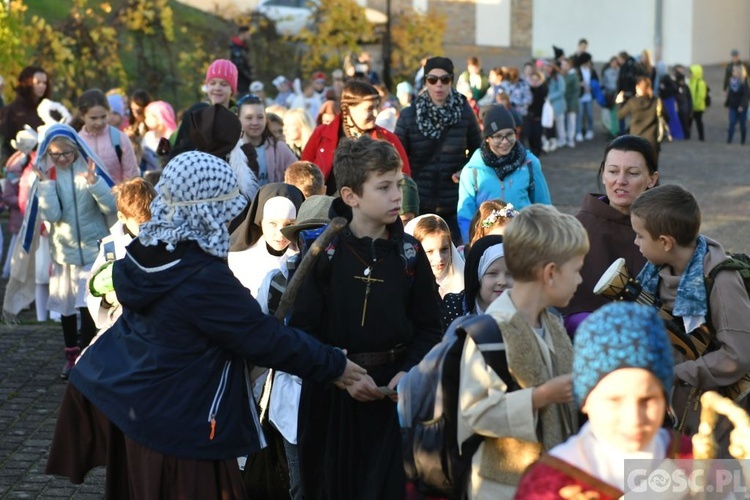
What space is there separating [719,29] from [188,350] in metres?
41.0

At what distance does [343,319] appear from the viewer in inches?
211

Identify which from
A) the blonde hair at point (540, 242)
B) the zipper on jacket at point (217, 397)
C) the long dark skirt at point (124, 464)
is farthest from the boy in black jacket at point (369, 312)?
the blonde hair at point (540, 242)

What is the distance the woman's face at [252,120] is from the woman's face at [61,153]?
4.27 ft

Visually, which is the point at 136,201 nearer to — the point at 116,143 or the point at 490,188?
the point at 490,188

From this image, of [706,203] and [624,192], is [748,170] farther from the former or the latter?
[624,192]

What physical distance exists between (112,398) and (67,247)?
5025 millimetres

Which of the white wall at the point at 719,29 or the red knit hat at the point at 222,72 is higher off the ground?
the white wall at the point at 719,29

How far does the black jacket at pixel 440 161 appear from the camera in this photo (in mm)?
10359

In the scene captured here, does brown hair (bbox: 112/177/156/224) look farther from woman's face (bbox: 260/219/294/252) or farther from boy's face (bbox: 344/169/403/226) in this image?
boy's face (bbox: 344/169/403/226)

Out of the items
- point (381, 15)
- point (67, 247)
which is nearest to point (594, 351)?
point (67, 247)

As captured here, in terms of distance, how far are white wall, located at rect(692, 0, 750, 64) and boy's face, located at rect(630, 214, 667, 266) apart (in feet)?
123

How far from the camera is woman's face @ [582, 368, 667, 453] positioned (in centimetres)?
329

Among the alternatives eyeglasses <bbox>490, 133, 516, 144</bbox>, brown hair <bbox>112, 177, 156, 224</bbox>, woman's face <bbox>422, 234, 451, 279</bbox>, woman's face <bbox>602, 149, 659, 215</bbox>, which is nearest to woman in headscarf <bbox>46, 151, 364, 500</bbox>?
woman's face <bbox>602, 149, 659, 215</bbox>

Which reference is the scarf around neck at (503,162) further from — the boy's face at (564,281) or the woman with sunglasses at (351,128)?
the boy's face at (564,281)
